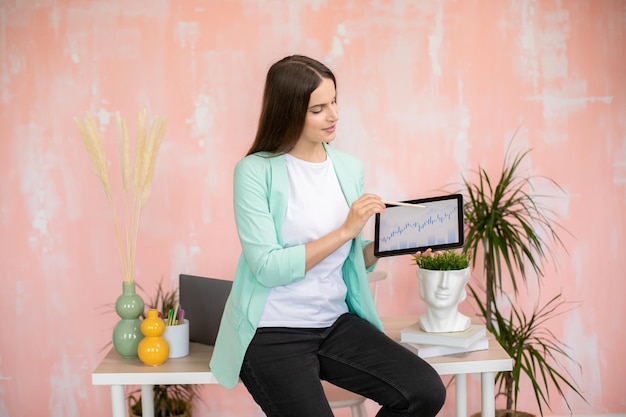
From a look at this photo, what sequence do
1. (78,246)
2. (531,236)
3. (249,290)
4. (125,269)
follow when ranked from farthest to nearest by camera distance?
(78,246)
(531,236)
(125,269)
(249,290)

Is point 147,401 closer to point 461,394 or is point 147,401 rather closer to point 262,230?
point 262,230

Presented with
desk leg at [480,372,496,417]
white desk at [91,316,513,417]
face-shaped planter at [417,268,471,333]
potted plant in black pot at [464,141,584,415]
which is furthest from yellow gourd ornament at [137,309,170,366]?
potted plant in black pot at [464,141,584,415]

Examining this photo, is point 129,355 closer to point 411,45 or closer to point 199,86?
point 199,86

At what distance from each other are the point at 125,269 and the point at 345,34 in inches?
54.0

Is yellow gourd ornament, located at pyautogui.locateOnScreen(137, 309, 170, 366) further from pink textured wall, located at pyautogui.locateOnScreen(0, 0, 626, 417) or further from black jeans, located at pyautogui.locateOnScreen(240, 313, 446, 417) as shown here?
pink textured wall, located at pyautogui.locateOnScreen(0, 0, 626, 417)

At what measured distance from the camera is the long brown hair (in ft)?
6.98

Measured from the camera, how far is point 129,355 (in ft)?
7.73

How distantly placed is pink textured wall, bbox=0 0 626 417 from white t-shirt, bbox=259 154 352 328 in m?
1.09

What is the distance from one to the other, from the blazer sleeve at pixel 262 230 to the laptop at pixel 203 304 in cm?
40

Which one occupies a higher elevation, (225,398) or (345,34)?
(345,34)

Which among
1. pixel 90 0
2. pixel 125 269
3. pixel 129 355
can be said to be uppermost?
pixel 90 0

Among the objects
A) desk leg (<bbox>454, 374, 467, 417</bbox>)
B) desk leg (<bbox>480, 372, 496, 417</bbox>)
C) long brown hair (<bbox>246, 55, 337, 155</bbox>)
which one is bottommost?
desk leg (<bbox>454, 374, 467, 417</bbox>)

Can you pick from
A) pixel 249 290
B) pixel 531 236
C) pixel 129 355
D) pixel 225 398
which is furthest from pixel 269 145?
pixel 225 398

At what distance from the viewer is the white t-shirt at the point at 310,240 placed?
2123 millimetres
